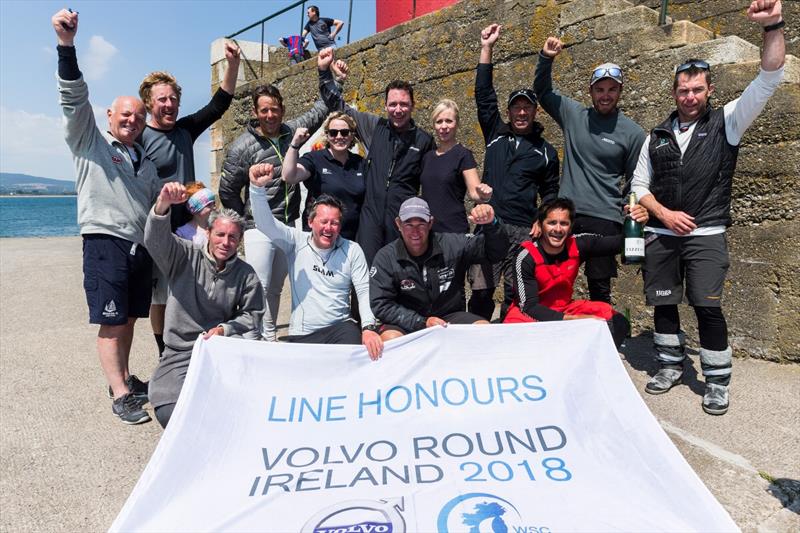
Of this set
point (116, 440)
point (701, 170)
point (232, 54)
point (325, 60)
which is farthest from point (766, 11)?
point (116, 440)

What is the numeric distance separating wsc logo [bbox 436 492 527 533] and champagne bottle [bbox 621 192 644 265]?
6.98 feet

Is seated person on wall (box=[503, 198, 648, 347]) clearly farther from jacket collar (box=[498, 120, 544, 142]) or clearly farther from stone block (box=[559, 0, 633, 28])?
stone block (box=[559, 0, 633, 28])

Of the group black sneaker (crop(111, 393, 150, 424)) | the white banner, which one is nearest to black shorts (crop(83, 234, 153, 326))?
black sneaker (crop(111, 393, 150, 424))

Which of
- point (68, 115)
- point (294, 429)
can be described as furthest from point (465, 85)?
point (294, 429)

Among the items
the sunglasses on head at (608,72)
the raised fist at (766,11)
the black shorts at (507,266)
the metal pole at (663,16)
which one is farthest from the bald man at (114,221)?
the metal pole at (663,16)

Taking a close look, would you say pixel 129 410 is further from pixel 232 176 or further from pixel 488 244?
pixel 488 244

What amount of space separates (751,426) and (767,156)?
203cm

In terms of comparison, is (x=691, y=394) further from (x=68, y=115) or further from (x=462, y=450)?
(x=68, y=115)

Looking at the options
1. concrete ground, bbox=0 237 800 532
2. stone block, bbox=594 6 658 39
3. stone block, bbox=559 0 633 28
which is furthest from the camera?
stone block, bbox=559 0 633 28

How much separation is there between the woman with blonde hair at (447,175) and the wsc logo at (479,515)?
2.16 m

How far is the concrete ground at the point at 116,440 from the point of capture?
2.58 m

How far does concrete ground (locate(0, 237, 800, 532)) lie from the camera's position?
258 centimetres

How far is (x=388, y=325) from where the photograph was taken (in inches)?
144

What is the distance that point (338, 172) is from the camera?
4.12 meters
